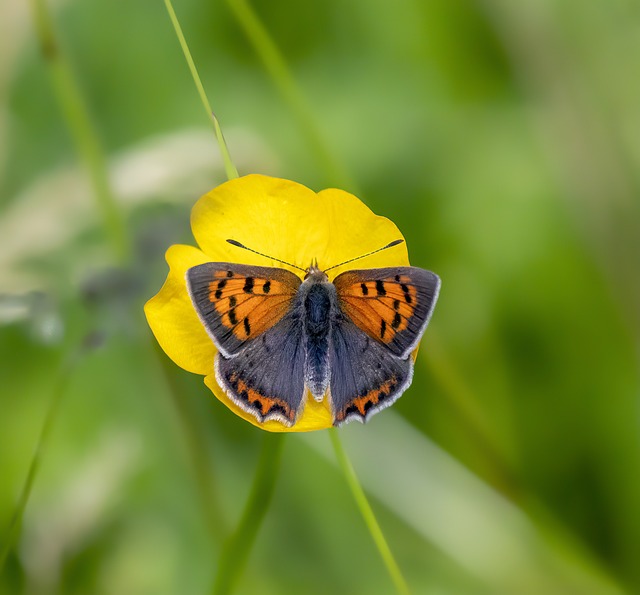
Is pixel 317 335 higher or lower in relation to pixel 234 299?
lower

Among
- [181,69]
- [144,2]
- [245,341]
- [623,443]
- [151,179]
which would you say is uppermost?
[144,2]

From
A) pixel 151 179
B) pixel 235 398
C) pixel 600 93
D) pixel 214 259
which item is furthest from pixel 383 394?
pixel 600 93

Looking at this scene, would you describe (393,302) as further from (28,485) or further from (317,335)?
(28,485)

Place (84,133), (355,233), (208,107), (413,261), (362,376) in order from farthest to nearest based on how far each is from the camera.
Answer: (413,261) < (84,133) < (355,233) < (362,376) < (208,107)

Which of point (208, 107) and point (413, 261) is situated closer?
point (208, 107)

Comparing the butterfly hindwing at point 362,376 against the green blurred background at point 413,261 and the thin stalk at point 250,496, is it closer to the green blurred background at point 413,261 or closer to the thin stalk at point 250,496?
the thin stalk at point 250,496

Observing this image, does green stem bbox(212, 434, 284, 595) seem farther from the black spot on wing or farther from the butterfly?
the black spot on wing

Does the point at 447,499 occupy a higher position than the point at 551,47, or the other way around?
the point at 551,47

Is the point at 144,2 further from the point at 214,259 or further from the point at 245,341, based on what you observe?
the point at 245,341

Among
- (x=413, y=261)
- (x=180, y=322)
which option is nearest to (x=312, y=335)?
(x=180, y=322)
